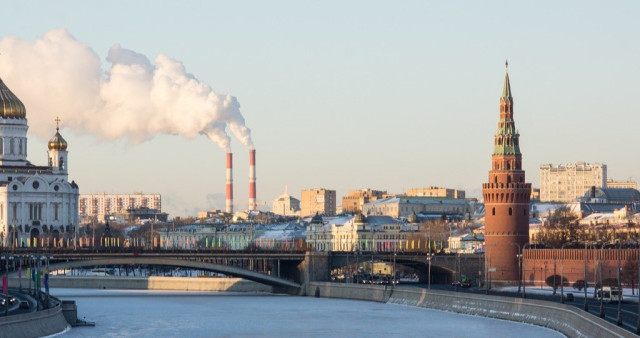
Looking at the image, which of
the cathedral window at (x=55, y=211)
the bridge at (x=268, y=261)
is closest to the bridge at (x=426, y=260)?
the bridge at (x=268, y=261)

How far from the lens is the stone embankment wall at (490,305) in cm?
8650

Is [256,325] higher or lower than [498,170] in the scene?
lower

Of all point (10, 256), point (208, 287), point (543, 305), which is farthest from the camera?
point (208, 287)

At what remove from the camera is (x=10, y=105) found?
608ft

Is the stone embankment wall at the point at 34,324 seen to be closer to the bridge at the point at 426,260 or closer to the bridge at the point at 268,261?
the bridge at the point at 268,261

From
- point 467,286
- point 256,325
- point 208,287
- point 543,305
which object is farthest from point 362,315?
point 208,287

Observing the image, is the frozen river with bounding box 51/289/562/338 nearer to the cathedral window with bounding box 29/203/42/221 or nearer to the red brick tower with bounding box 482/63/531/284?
the red brick tower with bounding box 482/63/531/284

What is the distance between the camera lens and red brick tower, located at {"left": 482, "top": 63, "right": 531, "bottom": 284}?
477 feet

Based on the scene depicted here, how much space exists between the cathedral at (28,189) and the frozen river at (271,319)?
4000 centimetres

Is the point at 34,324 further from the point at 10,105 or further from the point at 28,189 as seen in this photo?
the point at 10,105

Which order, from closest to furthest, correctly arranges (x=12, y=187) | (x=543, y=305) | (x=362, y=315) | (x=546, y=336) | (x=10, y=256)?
(x=546, y=336), (x=543, y=305), (x=362, y=315), (x=10, y=256), (x=12, y=187)

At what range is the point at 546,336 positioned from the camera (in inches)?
3671

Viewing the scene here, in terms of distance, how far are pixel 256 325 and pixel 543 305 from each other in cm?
1627

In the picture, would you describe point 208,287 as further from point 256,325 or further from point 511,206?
point 256,325
